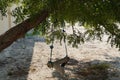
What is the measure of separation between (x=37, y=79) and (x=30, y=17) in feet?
6.77

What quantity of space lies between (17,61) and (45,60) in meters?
0.68

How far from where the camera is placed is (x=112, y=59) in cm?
823

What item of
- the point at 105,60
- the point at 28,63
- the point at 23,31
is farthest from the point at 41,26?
the point at 105,60

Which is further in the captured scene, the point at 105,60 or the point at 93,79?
the point at 105,60

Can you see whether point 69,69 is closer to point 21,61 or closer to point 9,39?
point 21,61

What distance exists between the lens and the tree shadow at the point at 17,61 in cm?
670

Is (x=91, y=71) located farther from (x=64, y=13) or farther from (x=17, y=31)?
(x=64, y=13)

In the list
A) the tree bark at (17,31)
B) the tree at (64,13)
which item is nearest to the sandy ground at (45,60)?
the tree at (64,13)

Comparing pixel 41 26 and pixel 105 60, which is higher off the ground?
pixel 41 26

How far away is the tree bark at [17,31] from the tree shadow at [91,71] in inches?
71.6

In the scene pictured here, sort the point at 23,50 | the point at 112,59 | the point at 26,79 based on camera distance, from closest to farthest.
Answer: the point at 26,79 → the point at 112,59 → the point at 23,50

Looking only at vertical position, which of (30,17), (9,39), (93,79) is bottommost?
(93,79)

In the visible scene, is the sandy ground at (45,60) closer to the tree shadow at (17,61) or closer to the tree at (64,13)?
the tree shadow at (17,61)

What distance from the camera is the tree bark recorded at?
4695mm
